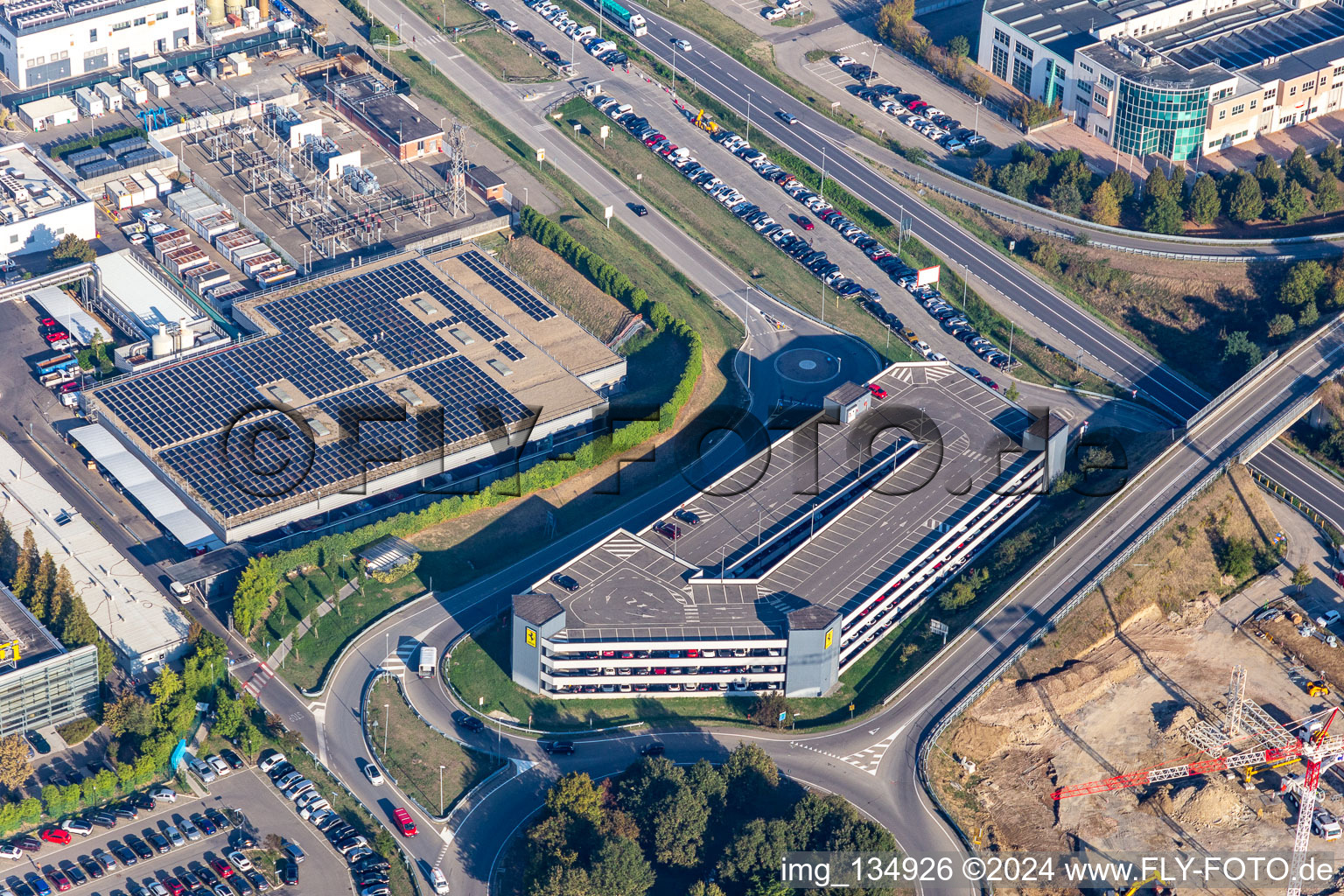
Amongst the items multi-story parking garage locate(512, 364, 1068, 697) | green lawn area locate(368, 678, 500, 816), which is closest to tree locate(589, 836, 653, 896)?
green lawn area locate(368, 678, 500, 816)

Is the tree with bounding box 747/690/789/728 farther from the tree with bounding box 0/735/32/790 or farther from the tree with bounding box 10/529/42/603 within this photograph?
the tree with bounding box 10/529/42/603

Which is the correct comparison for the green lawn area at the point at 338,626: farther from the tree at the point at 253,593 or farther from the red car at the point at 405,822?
the red car at the point at 405,822

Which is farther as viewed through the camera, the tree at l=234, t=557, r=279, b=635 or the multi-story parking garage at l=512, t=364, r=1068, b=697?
the tree at l=234, t=557, r=279, b=635

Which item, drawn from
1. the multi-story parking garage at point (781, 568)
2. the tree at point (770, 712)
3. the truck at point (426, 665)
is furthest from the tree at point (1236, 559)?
the truck at point (426, 665)

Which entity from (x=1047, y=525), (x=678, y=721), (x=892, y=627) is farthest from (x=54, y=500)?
(x=1047, y=525)

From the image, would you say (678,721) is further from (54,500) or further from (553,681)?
(54,500)

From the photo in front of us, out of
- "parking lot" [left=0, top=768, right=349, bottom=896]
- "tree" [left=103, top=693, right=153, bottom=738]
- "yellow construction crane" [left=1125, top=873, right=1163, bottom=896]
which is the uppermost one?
"tree" [left=103, top=693, right=153, bottom=738]
